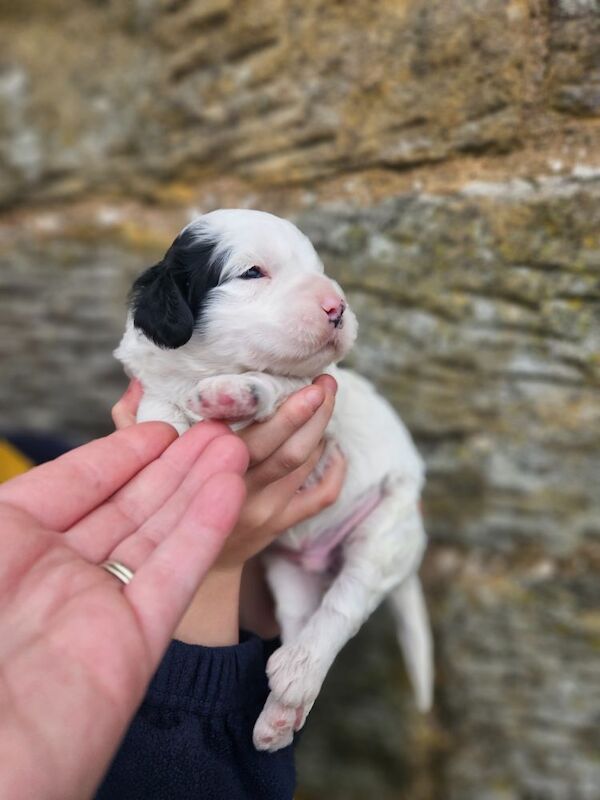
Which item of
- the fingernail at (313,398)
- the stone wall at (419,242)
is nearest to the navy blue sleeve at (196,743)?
the fingernail at (313,398)

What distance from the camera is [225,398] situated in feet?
4.15

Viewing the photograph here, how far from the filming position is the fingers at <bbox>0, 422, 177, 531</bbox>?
1200 mm

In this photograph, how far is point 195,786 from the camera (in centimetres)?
135

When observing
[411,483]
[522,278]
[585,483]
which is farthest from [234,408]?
[585,483]

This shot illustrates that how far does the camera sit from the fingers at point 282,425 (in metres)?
1.27

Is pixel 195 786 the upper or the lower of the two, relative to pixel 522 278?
lower

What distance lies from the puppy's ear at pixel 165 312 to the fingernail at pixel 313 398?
0.86ft

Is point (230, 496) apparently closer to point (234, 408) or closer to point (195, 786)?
point (234, 408)

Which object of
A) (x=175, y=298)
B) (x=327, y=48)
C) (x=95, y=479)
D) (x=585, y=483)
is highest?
(x=327, y=48)

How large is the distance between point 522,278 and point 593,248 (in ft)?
0.67

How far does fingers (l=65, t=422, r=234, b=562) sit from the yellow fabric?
1006mm

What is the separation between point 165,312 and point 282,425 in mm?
318

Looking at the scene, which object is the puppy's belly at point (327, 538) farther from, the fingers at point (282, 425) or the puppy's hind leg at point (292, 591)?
the fingers at point (282, 425)

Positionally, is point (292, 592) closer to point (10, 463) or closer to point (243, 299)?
point (243, 299)
